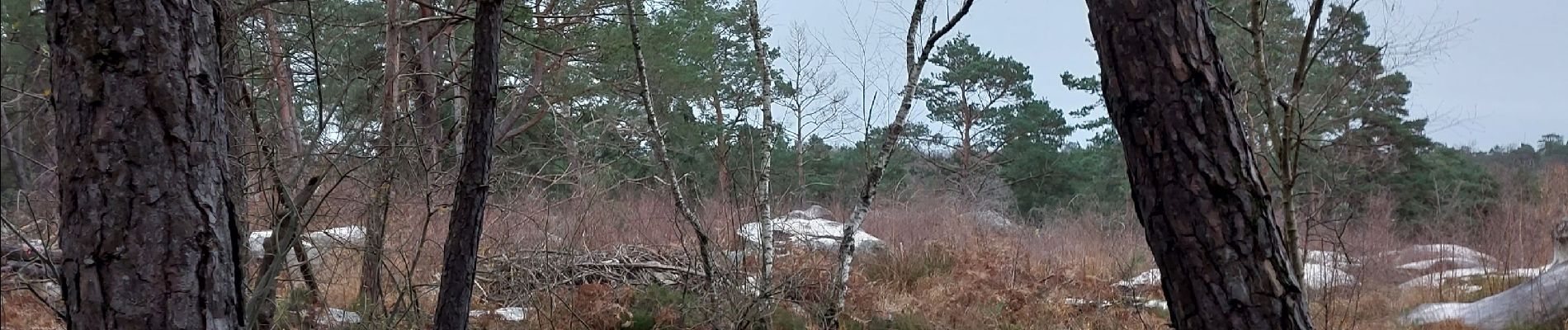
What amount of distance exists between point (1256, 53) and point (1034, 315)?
309cm

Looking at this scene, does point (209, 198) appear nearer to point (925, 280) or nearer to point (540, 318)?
point (540, 318)

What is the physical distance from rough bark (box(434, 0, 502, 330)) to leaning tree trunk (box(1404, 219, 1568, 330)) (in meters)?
6.00

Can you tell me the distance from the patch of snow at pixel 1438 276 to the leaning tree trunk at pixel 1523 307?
777mm

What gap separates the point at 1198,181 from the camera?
2.06 m

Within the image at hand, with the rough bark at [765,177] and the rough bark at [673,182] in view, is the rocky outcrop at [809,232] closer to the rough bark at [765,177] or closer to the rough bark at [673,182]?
the rough bark at [765,177]

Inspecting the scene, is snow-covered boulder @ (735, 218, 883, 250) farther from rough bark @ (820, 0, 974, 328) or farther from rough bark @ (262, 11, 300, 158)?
rough bark @ (262, 11, 300, 158)

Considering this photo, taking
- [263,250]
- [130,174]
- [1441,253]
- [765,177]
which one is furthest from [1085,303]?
[130,174]

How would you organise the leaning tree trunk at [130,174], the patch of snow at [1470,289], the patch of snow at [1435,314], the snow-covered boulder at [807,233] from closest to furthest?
the leaning tree trunk at [130,174], the snow-covered boulder at [807,233], the patch of snow at [1435,314], the patch of snow at [1470,289]

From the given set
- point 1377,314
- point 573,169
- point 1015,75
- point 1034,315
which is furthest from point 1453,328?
point 1015,75

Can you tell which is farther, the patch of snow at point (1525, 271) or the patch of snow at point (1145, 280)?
the patch of snow at point (1145, 280)

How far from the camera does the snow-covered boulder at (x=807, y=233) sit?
5.41 metres

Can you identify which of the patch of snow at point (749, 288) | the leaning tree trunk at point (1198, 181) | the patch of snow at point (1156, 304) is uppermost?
the leaning tree trunk at point (1198, 181)

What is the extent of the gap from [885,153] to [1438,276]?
5.05 m

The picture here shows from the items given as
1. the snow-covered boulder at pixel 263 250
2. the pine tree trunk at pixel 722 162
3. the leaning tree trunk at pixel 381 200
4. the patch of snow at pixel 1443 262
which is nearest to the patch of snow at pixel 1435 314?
the patch of snow at pixel 1443 262
